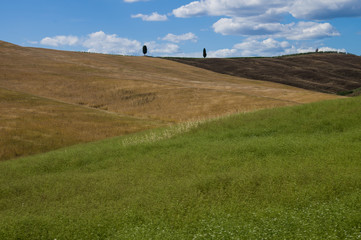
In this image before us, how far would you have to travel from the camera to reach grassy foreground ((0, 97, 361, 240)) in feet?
37.8

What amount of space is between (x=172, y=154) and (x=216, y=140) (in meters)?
3.95

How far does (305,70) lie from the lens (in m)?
98.8

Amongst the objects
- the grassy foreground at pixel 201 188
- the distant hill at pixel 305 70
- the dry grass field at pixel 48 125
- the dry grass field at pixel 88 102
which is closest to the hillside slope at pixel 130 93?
the dry grass field at pixel 88 102

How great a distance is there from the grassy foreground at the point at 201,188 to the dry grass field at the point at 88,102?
888 centimetres

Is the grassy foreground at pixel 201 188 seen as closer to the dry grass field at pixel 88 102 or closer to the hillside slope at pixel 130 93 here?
the dry grass field at pixel 88 102

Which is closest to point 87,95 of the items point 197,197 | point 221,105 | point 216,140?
point 221,105

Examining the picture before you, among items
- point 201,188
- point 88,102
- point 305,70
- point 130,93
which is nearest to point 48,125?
point 88,102

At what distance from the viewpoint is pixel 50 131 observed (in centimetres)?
3266

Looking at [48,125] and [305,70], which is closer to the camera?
[48,125]

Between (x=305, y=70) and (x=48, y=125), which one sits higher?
(x=305, y=70)

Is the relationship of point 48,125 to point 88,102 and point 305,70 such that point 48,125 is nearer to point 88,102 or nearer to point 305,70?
point 88,102

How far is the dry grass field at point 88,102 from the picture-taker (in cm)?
3269

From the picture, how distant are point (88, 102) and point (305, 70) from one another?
222 ft

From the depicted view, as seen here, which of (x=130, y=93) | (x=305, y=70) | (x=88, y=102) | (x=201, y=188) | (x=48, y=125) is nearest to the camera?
(x=201, y=188)
